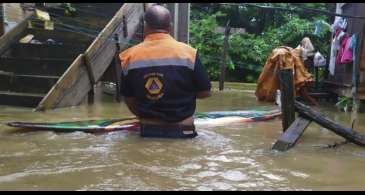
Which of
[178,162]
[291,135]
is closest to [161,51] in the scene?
[178,162]

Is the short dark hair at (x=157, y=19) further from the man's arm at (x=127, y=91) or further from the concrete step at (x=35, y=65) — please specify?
the concrete step at (x=35, y=65)

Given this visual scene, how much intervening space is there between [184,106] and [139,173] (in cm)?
139

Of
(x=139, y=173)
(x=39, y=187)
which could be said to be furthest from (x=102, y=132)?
(x=39, y=187)

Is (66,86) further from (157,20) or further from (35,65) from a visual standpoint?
(157,20)

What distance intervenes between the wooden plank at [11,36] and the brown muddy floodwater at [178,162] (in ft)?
11.1

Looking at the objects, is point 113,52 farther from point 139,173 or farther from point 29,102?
point 139,173

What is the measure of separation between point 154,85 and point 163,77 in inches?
4.6

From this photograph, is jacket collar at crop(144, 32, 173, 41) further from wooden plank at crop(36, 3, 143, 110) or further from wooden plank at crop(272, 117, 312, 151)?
wooden plank at crop(36, 3, 143, 110)

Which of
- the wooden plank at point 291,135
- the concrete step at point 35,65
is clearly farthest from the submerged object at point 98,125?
the concrete step at point 35,65

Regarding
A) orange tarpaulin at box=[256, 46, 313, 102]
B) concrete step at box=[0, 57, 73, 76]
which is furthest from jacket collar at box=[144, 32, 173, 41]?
orange tarpaulin at box=[256, 46, 313, 102]

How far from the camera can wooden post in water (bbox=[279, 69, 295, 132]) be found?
4824 millimetres

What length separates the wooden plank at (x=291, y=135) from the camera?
14.9 feet

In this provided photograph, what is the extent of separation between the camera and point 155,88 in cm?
475

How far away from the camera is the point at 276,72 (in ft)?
31.3
